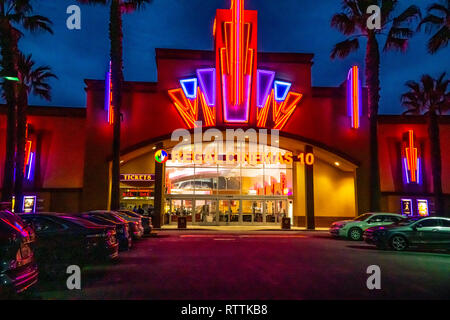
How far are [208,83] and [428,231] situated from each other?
17086mm

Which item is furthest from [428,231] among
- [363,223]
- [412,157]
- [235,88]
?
[235,88]

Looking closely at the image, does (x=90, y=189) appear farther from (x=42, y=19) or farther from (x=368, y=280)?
(x=368, y=280)

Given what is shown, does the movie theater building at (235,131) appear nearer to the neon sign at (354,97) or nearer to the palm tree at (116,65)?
the neon sign at (354,97)

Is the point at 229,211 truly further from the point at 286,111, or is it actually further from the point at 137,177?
the point at 286,111

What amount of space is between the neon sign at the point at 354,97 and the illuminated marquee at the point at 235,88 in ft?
11.6

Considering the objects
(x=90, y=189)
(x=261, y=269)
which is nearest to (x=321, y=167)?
(x=90, y=189)

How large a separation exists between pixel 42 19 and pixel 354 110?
20.2 m

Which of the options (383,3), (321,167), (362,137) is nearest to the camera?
(383,3)

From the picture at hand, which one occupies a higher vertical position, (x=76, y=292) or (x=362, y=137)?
(x=362, y=137)

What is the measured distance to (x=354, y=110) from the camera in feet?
89.9

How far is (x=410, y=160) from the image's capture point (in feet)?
92.5

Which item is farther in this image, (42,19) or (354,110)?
(354,110)

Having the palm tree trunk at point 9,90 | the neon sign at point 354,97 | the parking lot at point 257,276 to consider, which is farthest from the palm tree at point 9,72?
the neon sign at point 354,97
